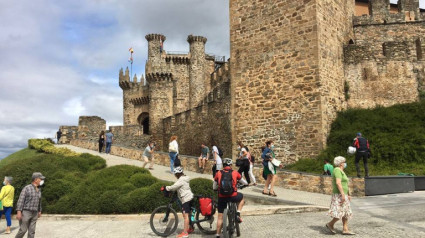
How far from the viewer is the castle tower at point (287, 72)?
47.5 feet

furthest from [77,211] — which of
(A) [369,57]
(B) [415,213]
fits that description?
(A) [369,57]

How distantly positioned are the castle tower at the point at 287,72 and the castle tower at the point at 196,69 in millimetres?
23070

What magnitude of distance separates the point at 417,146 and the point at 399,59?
200 inches

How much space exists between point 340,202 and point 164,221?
11.0ft

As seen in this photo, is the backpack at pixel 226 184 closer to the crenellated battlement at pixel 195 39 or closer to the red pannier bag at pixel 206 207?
the red pannier bag at pixel 206 207

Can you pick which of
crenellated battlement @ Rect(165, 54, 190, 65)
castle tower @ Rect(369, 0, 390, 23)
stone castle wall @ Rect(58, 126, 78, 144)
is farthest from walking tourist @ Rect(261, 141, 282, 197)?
crenellated battlement @ Rect(165, 54, 190, 65)

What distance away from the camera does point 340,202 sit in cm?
653

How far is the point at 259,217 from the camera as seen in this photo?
828 cm

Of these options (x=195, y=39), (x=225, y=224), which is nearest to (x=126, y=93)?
(x=195, y=39)

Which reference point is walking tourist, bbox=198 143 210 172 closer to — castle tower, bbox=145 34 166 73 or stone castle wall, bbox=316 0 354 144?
stone castle wall, bbox=316 0 354 144

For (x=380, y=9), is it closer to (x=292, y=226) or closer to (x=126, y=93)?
(x=292, y=226)

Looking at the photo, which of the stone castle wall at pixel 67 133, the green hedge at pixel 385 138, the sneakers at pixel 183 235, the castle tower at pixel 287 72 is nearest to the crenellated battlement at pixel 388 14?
the castle tower at pixel 287 72

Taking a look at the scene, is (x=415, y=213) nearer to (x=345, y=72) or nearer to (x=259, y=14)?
(x=345, y=72)

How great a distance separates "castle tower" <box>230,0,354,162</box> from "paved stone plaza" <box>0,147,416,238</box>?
15.2 feet
